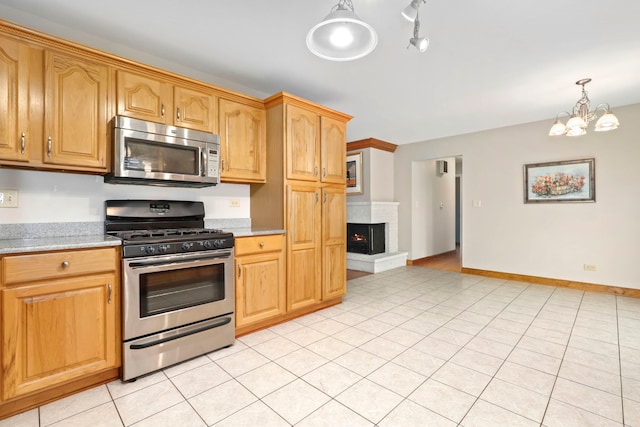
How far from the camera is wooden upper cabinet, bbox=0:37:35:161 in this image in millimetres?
1793

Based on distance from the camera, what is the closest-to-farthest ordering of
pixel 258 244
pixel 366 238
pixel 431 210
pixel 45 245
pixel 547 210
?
pixel 45 245, pixel 258 244, pixel 547 210, pixel 366 238, pixel 431 210

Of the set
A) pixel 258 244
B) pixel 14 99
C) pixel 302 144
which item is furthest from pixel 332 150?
pixel 14 99

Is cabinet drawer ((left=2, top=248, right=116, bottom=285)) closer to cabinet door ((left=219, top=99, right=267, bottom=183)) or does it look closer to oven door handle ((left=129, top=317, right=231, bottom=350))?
oven door handle ((left=129, top=317, right=231, bottom=350))

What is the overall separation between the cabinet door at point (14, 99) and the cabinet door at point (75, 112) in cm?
10

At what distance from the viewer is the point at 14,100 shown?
5.98 ft

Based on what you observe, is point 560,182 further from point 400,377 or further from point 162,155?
point 162,155

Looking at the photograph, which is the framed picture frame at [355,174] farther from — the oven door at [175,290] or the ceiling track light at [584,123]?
the oven door at [175,290]

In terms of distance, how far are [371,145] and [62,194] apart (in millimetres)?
4648

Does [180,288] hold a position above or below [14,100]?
below

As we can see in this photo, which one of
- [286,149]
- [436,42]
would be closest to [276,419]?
[286,149]

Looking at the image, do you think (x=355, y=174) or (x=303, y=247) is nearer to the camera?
(x=303, y=247)

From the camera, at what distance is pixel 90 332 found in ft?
6.01

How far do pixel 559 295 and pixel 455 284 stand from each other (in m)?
1.23

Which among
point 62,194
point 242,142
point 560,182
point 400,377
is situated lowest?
point 400,377
